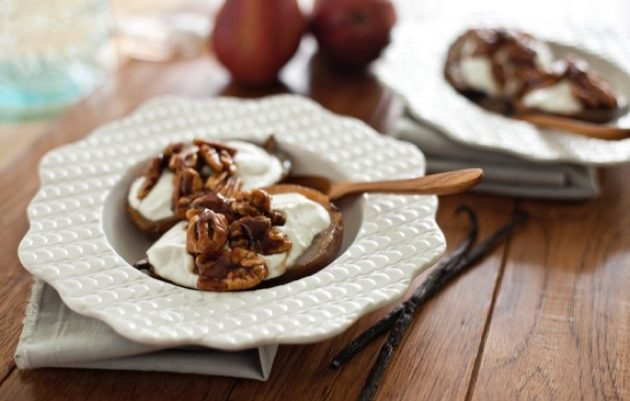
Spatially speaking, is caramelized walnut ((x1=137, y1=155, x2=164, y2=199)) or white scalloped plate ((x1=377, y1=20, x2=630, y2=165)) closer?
caramelized walnut ((x1=137, y1=155, x2=164, y2=199))

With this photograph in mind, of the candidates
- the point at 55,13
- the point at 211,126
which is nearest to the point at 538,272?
the point at 211,126

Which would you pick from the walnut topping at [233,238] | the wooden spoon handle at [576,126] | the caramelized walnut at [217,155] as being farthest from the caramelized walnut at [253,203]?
the wooden spoon handle at [576,126]

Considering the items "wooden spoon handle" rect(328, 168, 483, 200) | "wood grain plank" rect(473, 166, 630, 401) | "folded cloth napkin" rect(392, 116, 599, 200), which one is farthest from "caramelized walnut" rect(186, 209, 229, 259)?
"folded cloth napkin" rect(392, 116, 599, 200)

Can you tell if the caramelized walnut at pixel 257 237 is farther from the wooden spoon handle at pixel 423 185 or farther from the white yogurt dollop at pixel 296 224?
the wooden spoon handle at pixel 423 185

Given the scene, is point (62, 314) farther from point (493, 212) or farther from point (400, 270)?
point (493, 212)

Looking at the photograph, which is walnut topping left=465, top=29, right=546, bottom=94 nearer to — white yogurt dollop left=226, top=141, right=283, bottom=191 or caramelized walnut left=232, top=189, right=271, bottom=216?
white yogurt dollop left=226, top=141, right=283, bottom=191

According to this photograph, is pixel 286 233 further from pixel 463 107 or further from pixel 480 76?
pixel 480 76
